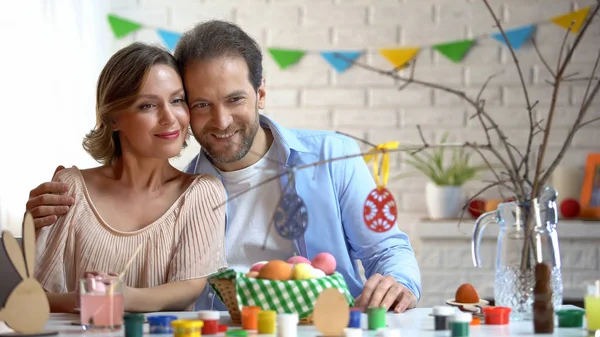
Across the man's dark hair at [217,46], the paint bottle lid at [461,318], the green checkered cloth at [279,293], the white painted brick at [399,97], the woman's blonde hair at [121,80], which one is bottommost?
the paint bottle lid at [461,318]

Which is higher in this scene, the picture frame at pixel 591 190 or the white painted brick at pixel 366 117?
the white painted brick at pixel 366 117

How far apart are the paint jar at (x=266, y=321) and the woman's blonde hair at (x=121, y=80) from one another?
2.80 feet

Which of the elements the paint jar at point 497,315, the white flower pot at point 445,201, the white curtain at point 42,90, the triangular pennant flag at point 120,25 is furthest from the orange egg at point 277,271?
the triangular pennant flag at point 120,25

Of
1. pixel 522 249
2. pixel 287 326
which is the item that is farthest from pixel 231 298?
pixel 522 249

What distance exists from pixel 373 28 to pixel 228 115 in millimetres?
1826

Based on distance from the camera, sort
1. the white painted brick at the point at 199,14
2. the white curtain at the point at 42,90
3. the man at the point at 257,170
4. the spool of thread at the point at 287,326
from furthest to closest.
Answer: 1. the white painted brick at the point at 199,14
2. the white curtain at the point at 42,90
3. the man at the point at 257,170
4. the spool of thread at the point at 287,326

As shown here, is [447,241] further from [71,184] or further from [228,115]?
[71,184]

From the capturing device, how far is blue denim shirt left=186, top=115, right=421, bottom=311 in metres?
2.28

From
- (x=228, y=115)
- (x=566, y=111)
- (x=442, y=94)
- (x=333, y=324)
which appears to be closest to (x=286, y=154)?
(x=228, y=115)

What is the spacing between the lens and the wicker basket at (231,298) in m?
1.57

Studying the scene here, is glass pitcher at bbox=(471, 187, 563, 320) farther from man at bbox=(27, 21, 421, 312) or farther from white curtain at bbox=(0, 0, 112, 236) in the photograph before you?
white curtain at bbox=(0, 0, 112, 236)

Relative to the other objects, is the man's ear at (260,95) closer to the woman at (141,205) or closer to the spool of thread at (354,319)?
the woman at (141,205)

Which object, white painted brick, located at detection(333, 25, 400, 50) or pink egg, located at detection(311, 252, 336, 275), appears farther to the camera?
white painted brick, located at detection(333, 25, 400, 50)

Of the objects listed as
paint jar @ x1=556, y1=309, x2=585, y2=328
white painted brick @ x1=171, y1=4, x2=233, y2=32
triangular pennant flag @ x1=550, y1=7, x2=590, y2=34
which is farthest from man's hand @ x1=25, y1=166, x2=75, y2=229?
triangular pennant flag @ x1=550, y1=7, x2=590, y2=34
